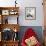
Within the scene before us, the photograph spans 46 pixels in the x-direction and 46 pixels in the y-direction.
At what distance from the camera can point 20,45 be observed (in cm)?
593

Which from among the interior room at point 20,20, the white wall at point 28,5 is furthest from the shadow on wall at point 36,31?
the white wall at point 28,5

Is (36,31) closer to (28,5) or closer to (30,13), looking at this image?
(30,13)

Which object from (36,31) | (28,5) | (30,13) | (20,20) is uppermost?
(28,5)

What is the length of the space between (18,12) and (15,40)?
105 cm

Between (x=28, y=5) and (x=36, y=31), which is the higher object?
(x=28, y=5)

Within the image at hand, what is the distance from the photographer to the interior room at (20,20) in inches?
229

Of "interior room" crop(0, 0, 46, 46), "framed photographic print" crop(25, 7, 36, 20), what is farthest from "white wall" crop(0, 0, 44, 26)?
"framed photographic print" crop(25, 7, 36, 20)

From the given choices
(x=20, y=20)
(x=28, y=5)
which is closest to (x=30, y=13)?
(x=28, y=5)

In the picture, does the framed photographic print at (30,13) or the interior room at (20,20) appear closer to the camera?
the interior room at (20,20)

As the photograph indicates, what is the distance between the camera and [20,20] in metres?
6.00

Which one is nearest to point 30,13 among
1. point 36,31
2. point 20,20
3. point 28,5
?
point 28,5

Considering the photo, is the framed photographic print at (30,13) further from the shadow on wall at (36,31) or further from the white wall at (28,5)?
the shadow on wall at (36,31)

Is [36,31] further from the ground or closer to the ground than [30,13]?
closer to the ground

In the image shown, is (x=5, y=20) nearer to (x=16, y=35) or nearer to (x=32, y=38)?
(x=16, y=35)
